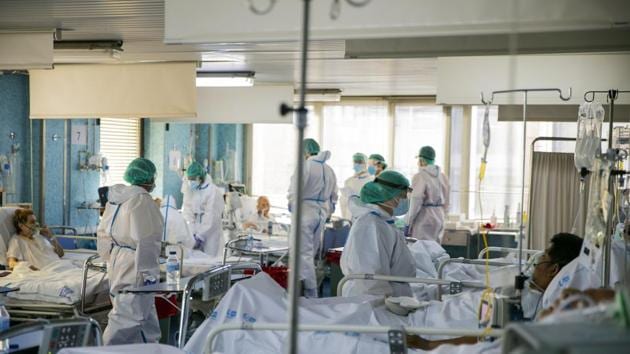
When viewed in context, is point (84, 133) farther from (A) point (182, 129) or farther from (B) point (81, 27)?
(B) point (81, 27)

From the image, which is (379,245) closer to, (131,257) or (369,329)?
(369,329)

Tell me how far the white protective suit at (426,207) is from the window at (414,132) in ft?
9.68

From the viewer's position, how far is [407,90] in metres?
10.6

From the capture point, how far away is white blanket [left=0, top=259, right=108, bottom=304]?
5.66 meters

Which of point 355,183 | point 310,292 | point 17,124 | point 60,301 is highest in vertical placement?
point 17,124

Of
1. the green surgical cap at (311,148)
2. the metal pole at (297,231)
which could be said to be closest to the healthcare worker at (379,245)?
the metal pole at (297,231)

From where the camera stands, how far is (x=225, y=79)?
8.65 m

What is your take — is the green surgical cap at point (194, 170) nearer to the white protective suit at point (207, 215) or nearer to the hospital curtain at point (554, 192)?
the white protective suit at point (207, 215)

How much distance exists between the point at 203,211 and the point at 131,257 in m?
3.23

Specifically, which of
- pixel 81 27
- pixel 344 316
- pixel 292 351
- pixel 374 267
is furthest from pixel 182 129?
pixel 292 351

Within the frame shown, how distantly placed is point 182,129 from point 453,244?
454cm

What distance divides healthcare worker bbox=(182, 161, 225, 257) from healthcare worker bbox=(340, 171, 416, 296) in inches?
165

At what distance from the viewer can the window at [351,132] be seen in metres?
12.0

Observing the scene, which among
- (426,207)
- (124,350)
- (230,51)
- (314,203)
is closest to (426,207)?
(426,207)
